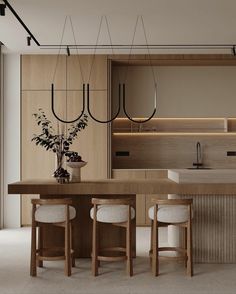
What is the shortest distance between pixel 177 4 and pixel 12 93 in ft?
12.6

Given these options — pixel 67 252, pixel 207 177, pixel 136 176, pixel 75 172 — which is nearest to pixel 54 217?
pixel 67 252

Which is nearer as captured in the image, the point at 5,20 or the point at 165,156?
the point at 5,20

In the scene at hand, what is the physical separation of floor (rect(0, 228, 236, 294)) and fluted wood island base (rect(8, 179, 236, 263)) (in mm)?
200

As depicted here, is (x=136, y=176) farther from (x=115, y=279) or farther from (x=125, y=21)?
(x=115, y=279)

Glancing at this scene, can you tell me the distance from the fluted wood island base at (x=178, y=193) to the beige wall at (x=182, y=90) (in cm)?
337

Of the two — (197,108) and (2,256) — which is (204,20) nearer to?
(197,108)

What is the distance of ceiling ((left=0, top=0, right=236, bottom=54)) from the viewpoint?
572 centimetres

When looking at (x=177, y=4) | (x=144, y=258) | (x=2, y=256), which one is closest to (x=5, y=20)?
(x=177, y=4)

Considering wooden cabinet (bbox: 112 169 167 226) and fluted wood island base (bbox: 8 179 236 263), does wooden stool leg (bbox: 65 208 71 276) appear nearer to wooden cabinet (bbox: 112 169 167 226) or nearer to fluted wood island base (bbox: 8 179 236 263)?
fluted wood island base (bbox: 8 179 236 263)

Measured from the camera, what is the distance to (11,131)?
8.62 metres

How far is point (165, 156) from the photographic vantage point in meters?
9.18

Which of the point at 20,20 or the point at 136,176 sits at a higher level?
the point at 20,20

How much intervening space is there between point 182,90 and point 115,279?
472cm

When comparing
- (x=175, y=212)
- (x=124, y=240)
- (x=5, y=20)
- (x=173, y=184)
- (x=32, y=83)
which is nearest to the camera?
(x=175, y=212)
